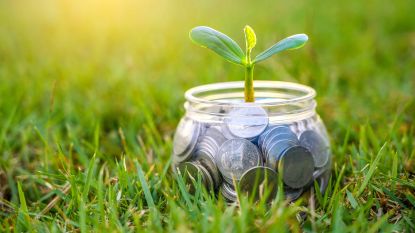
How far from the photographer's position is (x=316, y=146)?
4.50ft

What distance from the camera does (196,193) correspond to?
1.26 m

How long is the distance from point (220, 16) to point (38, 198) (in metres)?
2.79

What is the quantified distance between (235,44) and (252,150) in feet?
0.88

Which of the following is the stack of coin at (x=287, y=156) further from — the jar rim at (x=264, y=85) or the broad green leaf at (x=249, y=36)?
the broad green leaf at (x=249, y=36)

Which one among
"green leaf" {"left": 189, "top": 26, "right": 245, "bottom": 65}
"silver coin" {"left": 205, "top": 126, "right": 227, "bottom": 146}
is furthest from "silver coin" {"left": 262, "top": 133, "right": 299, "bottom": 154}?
"green leaf" {"left": 189, "top": 26, "right": 245, "bottom": 65}

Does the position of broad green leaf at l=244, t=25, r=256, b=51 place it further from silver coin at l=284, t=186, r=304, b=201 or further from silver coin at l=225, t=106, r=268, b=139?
silver coin at l=284, t=186, r=304, b=201

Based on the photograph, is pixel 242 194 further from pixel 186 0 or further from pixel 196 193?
pixel 186 0

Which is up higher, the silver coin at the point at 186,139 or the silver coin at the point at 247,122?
the silver coin at the point at 247,122

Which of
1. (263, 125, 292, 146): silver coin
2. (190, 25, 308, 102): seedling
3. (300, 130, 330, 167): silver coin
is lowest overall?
(300, 130, 330, 167): silver coin

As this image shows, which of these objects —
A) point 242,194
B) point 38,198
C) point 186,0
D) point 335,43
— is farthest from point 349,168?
point 186,0

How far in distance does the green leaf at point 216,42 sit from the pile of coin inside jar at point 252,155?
0.14m

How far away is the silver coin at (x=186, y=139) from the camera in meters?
1.37

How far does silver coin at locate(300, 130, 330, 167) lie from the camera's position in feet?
4.40

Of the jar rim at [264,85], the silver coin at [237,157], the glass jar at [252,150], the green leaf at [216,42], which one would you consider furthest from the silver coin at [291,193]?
the green leaf at [216,42]
